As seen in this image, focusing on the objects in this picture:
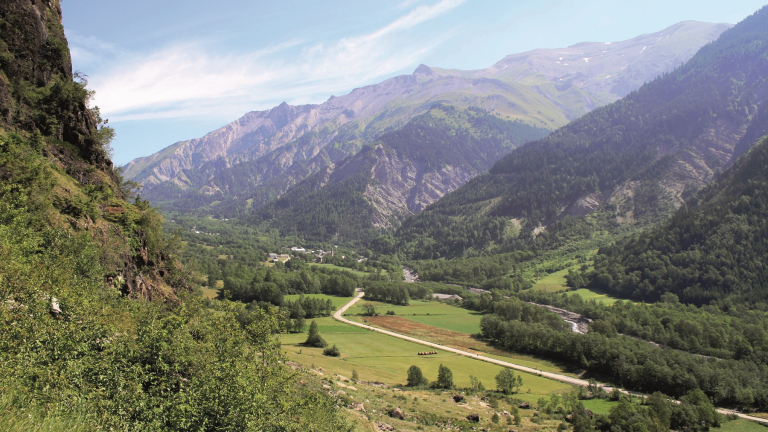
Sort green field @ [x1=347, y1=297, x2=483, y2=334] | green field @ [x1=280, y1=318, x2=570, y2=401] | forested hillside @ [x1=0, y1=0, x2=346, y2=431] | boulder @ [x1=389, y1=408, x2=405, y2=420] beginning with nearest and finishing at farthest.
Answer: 1. forested hillside @ [x1=0, y1=0, x2=346, y2=431]
2. boulder @ [x1=389, y1=408, x2=405, y2=420]
3. green field @ [x1=280, y1=318, x2=570, y2=401]
4. green field @ [x1=347, y1=297, x2=483, y2=334]

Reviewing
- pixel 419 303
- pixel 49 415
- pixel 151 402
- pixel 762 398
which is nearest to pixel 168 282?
pixel 151 402

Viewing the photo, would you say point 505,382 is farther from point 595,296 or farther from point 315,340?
point 595,296

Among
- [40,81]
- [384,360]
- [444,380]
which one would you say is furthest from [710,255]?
[40,81]

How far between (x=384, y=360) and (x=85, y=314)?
246 ft

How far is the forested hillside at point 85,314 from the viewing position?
52.5 feet

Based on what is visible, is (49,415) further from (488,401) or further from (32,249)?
(488,401)

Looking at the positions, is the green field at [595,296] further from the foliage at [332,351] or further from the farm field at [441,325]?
the foliage at [332,351]

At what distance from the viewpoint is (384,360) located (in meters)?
89.0

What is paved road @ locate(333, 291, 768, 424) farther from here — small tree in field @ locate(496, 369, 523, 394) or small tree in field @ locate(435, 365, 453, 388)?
→ small tree in field @ locate(435, 365, 453, 388)

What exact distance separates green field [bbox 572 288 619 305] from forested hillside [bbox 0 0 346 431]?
543 ft

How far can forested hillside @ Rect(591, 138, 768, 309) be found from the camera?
152625 mm

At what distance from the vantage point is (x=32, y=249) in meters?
24.6

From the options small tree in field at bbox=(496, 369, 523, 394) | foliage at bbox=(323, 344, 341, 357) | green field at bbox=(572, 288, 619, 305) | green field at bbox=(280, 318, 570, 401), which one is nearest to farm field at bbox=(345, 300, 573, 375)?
green field at bbox=(280, 318, 570, 401)

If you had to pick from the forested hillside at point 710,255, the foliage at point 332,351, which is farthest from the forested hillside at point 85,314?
the forested hillside at point 710,255
